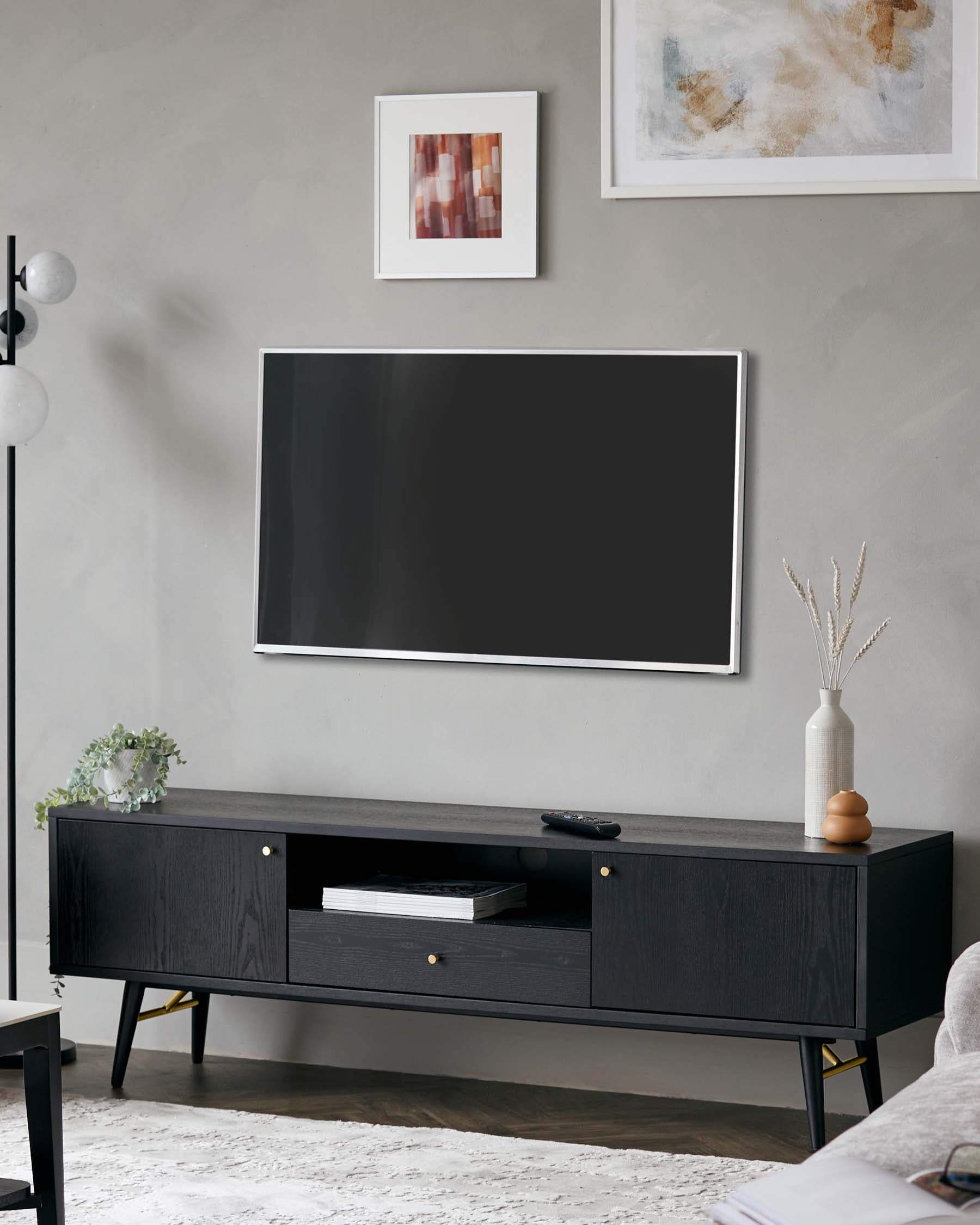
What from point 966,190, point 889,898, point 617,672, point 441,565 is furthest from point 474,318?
point 889,898

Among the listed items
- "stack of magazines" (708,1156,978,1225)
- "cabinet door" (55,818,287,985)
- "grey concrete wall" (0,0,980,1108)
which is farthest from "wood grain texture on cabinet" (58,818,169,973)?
"stack of magazines" (708,1156,978,1225)

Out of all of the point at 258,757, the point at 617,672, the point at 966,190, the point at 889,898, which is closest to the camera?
the point at 889,898

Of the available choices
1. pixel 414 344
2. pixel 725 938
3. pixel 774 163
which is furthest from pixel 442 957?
pixel 774 163

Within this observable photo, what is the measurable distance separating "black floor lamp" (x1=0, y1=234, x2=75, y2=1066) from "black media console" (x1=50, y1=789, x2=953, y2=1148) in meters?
0.29

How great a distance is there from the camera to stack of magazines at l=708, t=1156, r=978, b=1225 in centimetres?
149

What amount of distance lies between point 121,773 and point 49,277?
1.17 metres

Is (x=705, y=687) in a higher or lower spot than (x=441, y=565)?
lower

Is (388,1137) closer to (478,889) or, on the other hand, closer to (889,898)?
(478,889)

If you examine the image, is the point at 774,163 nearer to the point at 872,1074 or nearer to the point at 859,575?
the point at 859,575

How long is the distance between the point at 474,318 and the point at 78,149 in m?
1.13

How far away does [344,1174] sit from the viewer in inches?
125

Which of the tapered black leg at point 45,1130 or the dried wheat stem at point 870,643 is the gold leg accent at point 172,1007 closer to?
the tapered black leg at point 45,1130

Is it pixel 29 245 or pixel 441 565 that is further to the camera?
pixel 29 245

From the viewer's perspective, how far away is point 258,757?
4.04m
